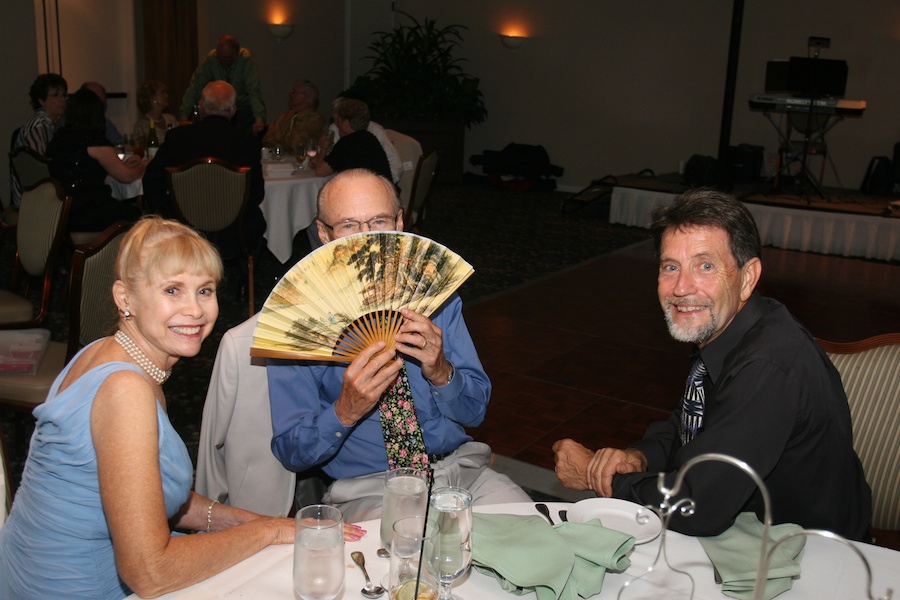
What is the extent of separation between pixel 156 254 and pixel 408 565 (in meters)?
0.75

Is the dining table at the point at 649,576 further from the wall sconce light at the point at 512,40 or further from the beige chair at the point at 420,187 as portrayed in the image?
the wall sconce light at the point at 512,40

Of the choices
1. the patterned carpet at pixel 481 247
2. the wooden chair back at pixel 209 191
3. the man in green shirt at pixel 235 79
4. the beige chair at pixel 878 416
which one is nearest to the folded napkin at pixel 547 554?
the beige chair at pixel 878 416

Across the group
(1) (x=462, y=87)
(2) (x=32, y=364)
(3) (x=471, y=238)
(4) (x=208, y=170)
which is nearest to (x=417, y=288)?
(2) (x=32, y=364)

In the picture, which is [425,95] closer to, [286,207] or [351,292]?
[286,207]

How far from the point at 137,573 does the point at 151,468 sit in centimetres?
16

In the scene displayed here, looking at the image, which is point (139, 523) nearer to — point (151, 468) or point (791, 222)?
point (151, 468)

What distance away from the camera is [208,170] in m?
4.98

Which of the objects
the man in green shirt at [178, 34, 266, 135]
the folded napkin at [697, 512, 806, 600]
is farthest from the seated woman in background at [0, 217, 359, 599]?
the man in green shirt at [178, 34, 266, 135]

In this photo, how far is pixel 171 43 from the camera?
33.6 feet

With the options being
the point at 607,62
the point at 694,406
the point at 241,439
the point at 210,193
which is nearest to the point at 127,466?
the point at 241,439

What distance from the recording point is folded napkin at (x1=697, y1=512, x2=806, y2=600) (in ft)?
4.43

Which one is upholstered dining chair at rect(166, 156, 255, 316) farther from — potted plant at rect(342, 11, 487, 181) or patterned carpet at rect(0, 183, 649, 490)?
potted plant at rect(342, 11, 487, 181)

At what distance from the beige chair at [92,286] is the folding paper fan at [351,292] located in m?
1.30

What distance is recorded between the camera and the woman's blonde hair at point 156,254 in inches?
61.3
